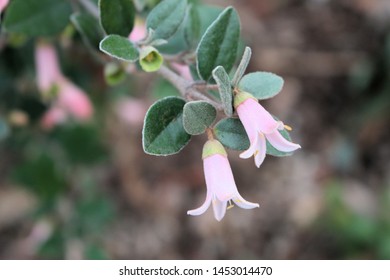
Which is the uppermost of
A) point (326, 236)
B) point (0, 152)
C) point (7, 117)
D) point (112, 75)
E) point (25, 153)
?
point (112, 75)

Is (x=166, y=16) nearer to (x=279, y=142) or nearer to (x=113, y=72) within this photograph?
(x=113, y=72)

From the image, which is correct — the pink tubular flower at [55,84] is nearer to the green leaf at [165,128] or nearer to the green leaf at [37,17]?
the green leaf at [37,17]

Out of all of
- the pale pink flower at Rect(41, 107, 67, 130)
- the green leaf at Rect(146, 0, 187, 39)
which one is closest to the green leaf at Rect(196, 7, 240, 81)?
the green leaf at Rect(146, 0, 187, 39)

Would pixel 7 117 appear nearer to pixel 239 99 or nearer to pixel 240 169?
pixel 239 99

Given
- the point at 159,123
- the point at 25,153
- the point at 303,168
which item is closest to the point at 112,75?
the point at 159,123
